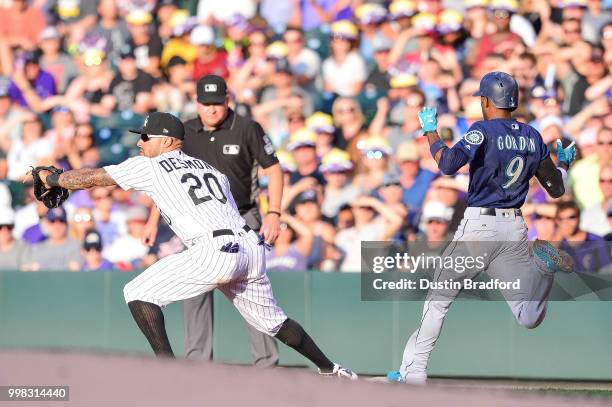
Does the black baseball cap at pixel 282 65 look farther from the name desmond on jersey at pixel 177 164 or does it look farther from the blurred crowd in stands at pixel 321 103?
the name desmond on jersey at pixel 177 164

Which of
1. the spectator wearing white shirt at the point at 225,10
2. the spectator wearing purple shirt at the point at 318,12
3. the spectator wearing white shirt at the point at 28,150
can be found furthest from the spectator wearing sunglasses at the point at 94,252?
the spectator wearing purple shirt at the point at 318,12

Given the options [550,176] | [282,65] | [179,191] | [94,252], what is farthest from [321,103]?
[179,191]

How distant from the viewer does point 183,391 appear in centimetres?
636

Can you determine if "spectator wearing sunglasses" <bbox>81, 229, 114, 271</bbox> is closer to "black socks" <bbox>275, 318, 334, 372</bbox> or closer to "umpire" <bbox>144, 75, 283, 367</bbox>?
"umpire" <bbox>144, 75, 283, 367</bbox>

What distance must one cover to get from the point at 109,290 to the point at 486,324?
3402mm

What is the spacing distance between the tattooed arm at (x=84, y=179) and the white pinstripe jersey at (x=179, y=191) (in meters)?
0.05

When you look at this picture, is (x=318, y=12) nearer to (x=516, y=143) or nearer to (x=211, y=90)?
(x=211, y=90)

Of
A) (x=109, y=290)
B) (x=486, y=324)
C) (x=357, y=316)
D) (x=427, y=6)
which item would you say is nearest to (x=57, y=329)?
(x=109, y=290)

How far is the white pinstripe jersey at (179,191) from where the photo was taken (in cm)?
743

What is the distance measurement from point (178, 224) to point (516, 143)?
214cm

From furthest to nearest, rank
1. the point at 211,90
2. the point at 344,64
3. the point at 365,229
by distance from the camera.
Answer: the point at 344,64 → the point at 365,229 → the point at 211,90

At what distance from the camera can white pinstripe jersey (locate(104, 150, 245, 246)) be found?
7.43 metres

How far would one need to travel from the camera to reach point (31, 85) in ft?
44.8

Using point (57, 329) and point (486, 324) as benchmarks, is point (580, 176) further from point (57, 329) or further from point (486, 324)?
point (57, 329)
